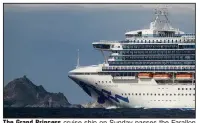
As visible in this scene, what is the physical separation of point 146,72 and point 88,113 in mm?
1919

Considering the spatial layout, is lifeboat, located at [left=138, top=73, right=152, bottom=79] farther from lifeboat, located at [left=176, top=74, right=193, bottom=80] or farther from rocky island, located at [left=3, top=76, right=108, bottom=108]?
rocky island, located at [left=3, top=76, right=108, bottom=108]

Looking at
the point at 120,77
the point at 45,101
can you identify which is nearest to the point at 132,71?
the point at 120,77

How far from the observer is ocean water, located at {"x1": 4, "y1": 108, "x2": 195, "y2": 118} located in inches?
662

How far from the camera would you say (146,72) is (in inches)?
732

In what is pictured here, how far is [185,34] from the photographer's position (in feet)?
58.5

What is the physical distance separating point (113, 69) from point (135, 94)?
25.6 inches

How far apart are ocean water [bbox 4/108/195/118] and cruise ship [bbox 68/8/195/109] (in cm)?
53

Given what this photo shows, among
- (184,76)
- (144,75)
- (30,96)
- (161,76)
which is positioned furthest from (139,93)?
(30,96)

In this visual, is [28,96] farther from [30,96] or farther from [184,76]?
[184,76]

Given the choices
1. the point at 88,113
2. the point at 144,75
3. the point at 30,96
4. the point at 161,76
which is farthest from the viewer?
the point at 161,76

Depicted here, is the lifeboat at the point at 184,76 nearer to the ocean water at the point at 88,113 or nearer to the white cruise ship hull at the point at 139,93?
the white cruise ship hull at the point at 139,93

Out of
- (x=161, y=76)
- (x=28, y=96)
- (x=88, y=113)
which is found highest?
(x=161, y=76)

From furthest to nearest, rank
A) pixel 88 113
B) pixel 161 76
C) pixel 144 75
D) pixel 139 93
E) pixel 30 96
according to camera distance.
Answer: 1. pixel 161 76
2. pixel 144 75
3. pixel 139 93
4. pixel 30 96
5. pixel 88 113

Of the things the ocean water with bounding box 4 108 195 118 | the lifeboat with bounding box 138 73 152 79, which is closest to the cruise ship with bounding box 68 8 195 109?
the lifeboat with bounding box 138 73 152 79
